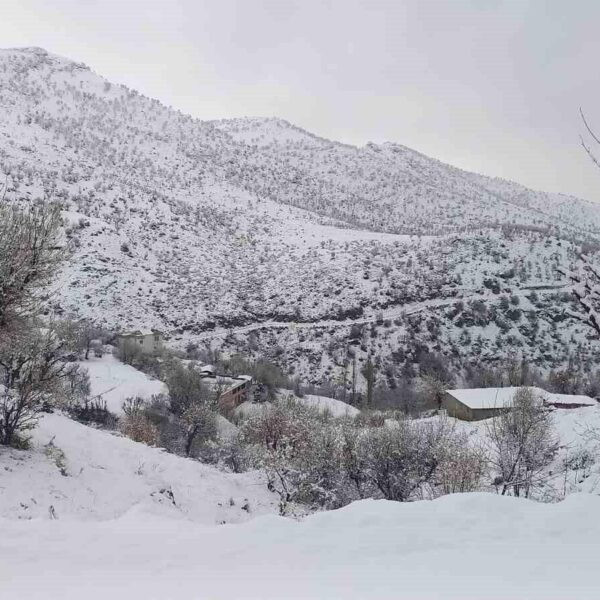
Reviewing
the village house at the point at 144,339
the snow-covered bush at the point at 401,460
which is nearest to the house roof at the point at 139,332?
the village house at the point at 144,339

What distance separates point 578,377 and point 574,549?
183ft

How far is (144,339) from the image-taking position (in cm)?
4912

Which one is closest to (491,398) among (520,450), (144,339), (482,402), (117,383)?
(482,402)

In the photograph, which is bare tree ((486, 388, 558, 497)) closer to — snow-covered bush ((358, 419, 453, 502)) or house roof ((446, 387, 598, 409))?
snow-covered bush ((358, 419, 453, 502))

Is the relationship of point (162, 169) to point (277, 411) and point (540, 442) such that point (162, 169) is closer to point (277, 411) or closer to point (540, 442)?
point (277, 411)

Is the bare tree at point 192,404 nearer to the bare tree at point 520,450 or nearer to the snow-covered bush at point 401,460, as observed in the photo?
the snow-covered bush at point 401,460

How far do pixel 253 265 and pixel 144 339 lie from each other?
25401 mm

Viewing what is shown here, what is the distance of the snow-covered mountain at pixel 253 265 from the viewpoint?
2202 inches

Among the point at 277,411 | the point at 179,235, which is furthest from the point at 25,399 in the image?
the point at 179,235

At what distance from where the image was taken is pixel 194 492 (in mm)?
14898

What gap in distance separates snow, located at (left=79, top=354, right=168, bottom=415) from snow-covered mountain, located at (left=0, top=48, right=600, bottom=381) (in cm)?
702

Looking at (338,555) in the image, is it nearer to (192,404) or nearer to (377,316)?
(192,404)

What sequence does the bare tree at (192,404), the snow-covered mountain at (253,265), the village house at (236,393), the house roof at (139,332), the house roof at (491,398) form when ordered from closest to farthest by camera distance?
the bare tree at (192,404) → the village house at (236,393) → the house roof at (491,398) → the house roof at (139,332) → the snow-covered mountain at (253,265)

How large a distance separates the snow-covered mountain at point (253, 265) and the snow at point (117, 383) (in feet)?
23.0
